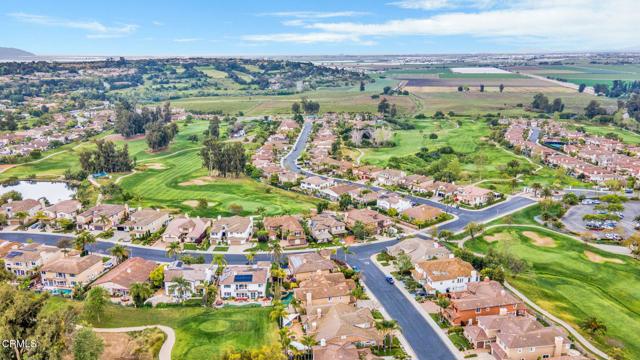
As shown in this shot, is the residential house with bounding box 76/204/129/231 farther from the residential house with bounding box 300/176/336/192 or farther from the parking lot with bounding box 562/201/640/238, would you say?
the parking lot with bounding box 562/201/640/238

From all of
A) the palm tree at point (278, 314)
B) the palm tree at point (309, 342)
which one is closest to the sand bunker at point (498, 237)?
the palm tree at point (278, 314)

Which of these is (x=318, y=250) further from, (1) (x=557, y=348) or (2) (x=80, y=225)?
(2) (x=80, y=225)

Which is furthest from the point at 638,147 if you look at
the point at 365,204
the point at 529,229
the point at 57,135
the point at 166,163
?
the point at 57,135

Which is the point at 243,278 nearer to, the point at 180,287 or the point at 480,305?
the point at 180,287

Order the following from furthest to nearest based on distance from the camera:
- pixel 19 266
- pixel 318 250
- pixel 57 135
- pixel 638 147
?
pixel 57 135
pixel 638 147
pixel 318 250
pixel 19 266

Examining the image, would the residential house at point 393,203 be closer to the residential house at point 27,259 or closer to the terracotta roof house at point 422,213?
the terracotta roof house at point 422,213

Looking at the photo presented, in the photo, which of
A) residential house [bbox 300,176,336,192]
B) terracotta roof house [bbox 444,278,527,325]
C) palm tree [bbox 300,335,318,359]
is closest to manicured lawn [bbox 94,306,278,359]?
palm tree [bbox 300,335,318,359]

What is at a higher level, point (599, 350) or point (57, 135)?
point (57, 135)
